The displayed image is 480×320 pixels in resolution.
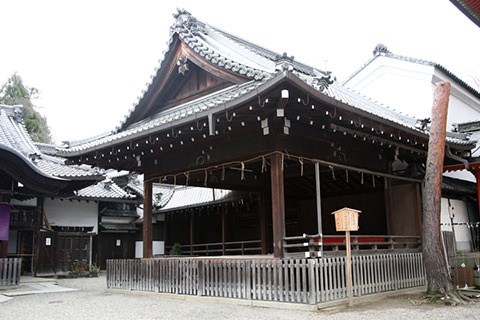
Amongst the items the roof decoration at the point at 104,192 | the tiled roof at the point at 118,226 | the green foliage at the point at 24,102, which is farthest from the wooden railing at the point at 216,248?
the green foliage at the point at 24,102

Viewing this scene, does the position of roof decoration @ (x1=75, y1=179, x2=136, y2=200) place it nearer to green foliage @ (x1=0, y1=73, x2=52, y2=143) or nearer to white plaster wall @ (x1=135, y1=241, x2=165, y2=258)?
white plaster wall @ (x1=135, y1=241, x2=165, y2=258)

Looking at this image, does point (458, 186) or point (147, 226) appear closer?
point (147, 226)

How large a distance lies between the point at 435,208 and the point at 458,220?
7292 millimetres

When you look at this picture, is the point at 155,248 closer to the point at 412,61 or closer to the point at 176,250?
the point at 176,250

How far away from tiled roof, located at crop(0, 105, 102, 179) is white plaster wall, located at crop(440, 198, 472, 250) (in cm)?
1291

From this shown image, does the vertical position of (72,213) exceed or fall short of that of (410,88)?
it falls short

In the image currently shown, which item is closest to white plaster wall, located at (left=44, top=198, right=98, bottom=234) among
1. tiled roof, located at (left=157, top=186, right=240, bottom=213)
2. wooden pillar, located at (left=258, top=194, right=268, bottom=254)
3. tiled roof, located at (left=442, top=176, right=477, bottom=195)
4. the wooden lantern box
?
tiled roof, located at (left=157, top=186, right=240, bottom=213)

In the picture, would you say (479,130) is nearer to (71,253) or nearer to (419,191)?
(419,191)

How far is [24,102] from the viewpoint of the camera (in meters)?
41.0

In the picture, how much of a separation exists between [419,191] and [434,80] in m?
7.59

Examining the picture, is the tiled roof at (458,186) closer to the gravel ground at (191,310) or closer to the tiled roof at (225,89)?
the tiled roof at (225,89)

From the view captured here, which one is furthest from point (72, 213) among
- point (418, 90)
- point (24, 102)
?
point (24, 102)

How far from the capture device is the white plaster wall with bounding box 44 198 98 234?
1900 cm

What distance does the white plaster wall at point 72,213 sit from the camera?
1900 cm
